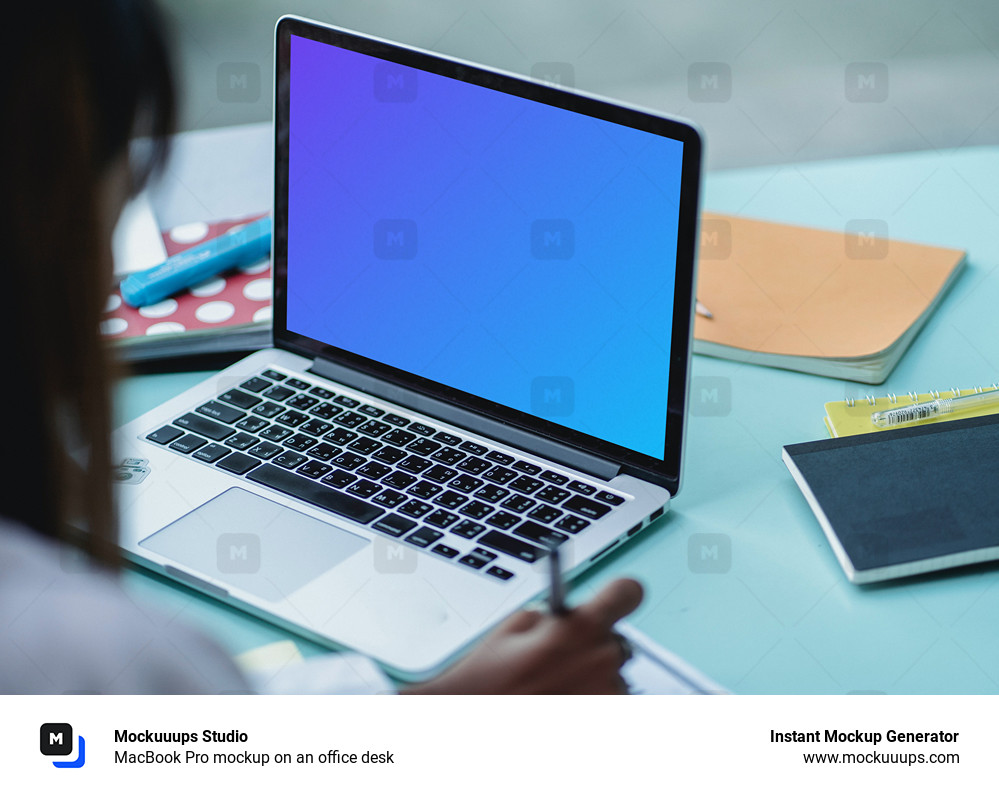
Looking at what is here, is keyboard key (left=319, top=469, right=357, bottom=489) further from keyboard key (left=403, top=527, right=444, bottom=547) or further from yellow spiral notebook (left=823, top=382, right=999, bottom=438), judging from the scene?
yellow spiral notebook (left=823, top=382, right=999, bottom=438)

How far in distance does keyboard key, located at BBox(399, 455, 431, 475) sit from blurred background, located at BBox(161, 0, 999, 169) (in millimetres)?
1965

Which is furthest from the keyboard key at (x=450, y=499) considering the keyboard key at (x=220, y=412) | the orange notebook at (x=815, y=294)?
the orange notebook at (x=815, y=294)

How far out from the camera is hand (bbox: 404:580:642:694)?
0.63m

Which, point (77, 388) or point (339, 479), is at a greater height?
point (77, 388)

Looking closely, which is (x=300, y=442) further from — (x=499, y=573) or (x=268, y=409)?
(x=499, y=573)

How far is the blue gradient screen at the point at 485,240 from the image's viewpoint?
2.48 ft

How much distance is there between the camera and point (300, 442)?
0.85 m

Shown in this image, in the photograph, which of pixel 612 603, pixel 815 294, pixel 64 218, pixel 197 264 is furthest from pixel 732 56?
pixel 64 218

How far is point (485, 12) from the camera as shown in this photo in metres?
3.25

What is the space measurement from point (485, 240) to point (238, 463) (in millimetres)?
251

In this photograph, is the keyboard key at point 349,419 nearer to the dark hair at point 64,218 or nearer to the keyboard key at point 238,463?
the keyboard key at point 238,463
